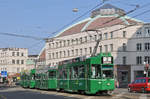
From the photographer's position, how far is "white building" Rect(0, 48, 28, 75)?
10944 centimetres

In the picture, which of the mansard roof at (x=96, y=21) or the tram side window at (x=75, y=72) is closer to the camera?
the tram side window at (x=75, y=72)

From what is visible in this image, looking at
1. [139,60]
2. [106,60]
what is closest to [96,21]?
[139,60]

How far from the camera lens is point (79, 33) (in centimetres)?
7769

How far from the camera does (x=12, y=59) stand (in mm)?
109750

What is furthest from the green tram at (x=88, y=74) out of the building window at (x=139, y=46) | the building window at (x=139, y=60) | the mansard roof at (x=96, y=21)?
the mansard roof at (x=96, y=21)

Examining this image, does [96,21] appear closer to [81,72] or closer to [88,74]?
[81,72]

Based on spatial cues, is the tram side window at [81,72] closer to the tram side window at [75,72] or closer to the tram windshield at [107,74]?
the tram side window at [75,72]

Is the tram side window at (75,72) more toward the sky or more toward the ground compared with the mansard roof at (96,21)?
more toward the ground

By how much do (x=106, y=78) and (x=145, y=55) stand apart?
4327 cm

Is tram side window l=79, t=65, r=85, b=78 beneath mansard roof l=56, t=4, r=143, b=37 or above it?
beneath

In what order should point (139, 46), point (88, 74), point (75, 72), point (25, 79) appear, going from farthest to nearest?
1. point (139, 46)
2. point (25, 79)
3. point (75, 72)
4. point (88, 74)

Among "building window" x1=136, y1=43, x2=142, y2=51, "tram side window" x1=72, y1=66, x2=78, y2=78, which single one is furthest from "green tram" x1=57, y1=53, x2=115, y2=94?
"building window" x1=136, y1=43, x2=142, y2=51

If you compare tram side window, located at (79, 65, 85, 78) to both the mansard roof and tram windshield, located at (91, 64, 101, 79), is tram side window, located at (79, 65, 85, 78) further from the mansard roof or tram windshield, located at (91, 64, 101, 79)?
the mansard roof

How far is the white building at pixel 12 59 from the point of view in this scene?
109 m
